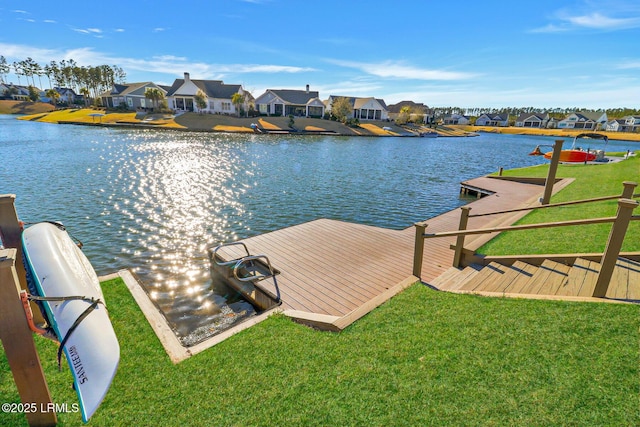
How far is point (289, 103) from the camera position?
77.1 m

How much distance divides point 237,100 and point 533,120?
4508 inches

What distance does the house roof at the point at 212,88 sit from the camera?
233 feet

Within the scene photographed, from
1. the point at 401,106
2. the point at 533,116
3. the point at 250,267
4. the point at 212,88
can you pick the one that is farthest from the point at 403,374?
the point at 533,116

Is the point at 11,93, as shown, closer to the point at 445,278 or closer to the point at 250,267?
the point at 250,267

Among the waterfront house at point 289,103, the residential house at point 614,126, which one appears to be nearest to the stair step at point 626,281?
the waterfront house at point 289,103

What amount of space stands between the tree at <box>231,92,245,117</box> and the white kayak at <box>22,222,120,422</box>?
234 ft

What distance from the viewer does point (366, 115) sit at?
89250 millimetres

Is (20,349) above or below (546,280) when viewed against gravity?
above

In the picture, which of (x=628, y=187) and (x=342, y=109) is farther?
(x=342, y=109)

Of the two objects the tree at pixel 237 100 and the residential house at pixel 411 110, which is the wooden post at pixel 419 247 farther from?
the residential house at pixel 411 110

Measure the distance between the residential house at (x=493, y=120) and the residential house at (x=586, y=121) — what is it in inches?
889

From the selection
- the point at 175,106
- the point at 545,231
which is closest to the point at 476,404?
the point at 545,231

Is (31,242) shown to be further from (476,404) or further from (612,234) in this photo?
(612,234)

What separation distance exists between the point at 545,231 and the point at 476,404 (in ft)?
23.0
